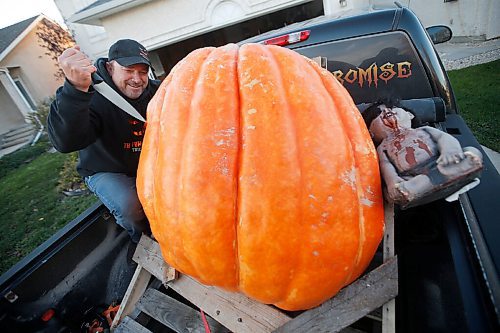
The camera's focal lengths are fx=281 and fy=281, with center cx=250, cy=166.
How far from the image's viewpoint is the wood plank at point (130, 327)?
1.82 meters

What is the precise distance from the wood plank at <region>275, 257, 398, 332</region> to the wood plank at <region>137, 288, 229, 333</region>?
0.62 m

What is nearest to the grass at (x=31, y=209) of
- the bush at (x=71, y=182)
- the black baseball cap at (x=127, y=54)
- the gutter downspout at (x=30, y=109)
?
the bush at (x=71, y=182)

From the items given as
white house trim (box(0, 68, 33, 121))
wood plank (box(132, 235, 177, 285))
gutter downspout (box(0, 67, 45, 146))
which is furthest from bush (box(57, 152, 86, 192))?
white house trim (box(0, 68, 33, 121))

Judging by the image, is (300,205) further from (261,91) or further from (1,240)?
(1,240)

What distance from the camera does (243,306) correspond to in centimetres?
153

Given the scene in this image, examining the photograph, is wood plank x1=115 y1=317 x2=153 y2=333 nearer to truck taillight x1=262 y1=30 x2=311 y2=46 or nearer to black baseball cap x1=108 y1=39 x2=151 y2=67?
black baseball cap x1=108 y1=39 x2=151 y2=67

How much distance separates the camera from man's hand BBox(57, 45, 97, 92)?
1484 millimetres

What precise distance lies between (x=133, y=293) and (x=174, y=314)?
1.49 feet

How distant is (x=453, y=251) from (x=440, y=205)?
12.4 inches

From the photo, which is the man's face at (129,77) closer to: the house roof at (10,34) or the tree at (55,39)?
the tree at (55,39)

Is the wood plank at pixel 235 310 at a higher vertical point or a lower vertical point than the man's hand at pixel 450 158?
lower

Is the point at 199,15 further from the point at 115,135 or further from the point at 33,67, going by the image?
the point at 33,67

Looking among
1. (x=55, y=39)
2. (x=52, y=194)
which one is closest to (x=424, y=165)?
(x=52, y=194)

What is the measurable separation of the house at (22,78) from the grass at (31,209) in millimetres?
10594
